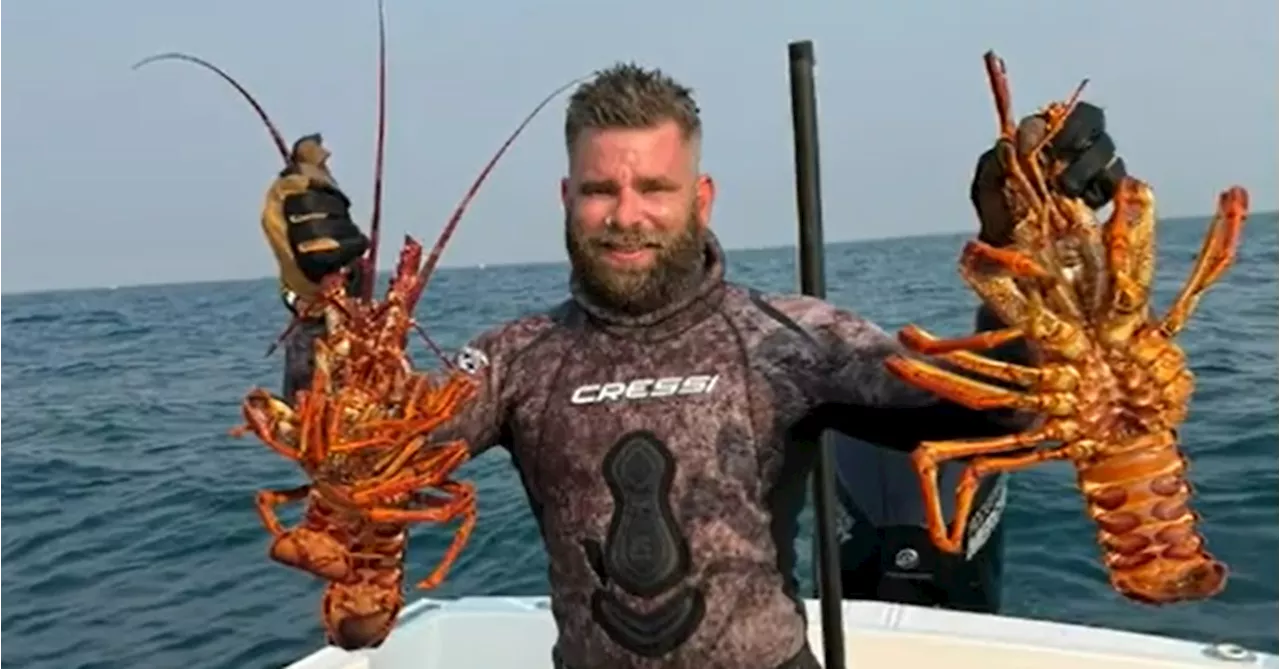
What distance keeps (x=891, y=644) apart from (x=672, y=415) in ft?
6.09

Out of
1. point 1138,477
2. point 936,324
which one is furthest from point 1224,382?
point 1138,477

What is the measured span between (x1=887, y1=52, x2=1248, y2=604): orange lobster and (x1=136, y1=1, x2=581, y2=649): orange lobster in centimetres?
117

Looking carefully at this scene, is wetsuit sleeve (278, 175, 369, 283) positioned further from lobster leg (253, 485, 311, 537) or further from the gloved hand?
the gloved hand

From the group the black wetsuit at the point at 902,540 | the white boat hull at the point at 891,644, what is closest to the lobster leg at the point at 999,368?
the white boat hull at the point at 891,644

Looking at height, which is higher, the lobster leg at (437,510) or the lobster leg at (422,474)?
the lobster leg at (422,474)

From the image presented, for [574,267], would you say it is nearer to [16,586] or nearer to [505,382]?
[505,382]

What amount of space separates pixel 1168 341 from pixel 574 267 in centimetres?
135

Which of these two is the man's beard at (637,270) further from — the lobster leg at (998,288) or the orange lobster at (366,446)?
the lobster leg at (998,288)

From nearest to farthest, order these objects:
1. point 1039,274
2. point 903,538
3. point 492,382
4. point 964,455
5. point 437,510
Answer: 1. point 1039,274
2. point 964,455
3. point 437,510
4. point 492,382
5. point 903,538

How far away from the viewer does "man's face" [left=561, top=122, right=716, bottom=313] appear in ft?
9.73

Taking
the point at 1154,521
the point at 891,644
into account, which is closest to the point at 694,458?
the point at 1154,521

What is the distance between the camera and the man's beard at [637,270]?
9.84ft

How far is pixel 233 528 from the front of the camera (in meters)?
10.5

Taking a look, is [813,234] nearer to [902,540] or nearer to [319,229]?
[319,229]
